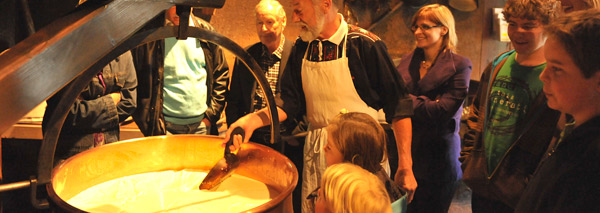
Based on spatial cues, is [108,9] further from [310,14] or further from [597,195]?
[310,14]

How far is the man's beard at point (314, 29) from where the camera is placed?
2.02m

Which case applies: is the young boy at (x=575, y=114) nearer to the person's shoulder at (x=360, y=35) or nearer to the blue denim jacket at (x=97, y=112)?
the person's shoulder at (x=360, y=35)

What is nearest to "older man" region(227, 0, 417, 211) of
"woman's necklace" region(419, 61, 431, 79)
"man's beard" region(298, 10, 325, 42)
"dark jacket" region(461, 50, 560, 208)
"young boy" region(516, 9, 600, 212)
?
"man's beard" region(298, 10, 325, 42)

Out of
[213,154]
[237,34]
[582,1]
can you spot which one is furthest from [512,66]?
[237,34]

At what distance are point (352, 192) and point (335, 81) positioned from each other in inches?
37.9

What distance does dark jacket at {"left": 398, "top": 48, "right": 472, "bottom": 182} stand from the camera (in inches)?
107

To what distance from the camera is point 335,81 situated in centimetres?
209

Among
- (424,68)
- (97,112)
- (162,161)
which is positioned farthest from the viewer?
(424,68)

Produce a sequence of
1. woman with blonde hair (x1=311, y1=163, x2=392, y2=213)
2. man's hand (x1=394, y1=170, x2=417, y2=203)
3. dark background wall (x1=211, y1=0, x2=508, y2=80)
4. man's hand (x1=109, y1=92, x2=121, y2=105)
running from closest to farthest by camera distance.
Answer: woman with blonde hair (x1=311, y1=163, x2=392, y2=213), man's hand (x1=394, y1=170, x2=417, y2=203), man's hand (x1=109, y1=92, x2=121, y2=105), dark background wall (x1=211, y1=0, x2=508, y2=80)

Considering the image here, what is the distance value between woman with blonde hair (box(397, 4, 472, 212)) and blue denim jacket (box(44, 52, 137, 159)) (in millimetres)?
1609

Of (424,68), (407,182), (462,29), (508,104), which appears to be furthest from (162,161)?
(462,29)

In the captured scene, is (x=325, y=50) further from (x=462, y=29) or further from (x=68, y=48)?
(x=462, y=29)

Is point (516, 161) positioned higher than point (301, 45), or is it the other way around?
point (301, 45)

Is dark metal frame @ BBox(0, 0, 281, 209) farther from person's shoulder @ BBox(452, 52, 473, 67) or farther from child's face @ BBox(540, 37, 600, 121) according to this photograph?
person's shoulder @ BBox(452, 52, 473, 67)
